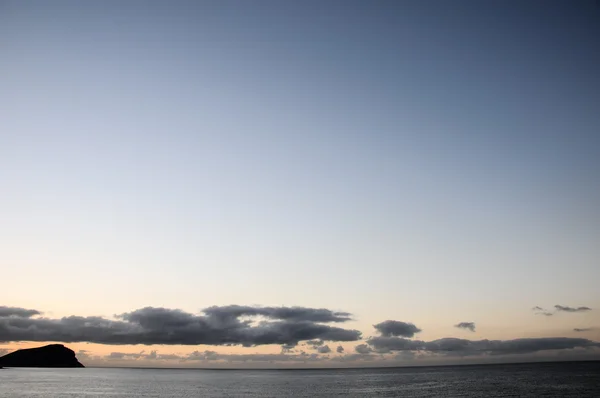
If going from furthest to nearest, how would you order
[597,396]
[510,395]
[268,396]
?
[268,396], [510,395], [597,396]

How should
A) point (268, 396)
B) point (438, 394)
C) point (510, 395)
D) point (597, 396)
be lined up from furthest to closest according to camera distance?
point (268, 396), point (438, 394), point (510, 395), point (597, 396)

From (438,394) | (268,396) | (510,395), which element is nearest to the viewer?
(510,395)

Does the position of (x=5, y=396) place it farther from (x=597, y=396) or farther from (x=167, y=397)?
(x=597, y=396)

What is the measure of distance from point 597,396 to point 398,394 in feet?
161

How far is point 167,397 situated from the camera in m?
132

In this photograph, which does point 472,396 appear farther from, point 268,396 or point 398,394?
point 268,396

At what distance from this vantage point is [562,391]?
126 m

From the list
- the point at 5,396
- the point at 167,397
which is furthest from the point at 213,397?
the point at 5,396

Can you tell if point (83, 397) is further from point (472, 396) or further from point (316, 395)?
point (472, 396)

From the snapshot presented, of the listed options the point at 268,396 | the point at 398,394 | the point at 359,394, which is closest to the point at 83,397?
the point at 268,396

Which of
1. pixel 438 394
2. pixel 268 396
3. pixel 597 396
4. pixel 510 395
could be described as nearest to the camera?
pixel 597 396

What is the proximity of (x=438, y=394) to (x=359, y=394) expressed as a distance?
875 inches

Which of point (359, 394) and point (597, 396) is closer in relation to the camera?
point (597, 396)

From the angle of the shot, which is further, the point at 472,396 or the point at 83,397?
the point at 83,397
